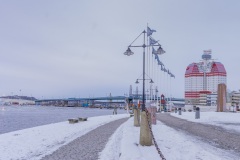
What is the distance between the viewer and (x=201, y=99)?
192 metres

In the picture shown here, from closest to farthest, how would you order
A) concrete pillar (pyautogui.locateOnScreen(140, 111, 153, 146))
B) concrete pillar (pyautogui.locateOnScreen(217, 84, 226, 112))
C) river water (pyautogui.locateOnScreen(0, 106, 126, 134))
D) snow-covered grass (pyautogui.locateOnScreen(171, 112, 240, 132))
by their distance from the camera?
concrete pillar (pyautogui.locateOnScreen(140, 111, 153, 146))
snow-covered grass (pyautogui.locateOnScreen(171, 112, 240, 132))
river water (pyautogui.locateOnScreen(0, 106, 126, 134))
concrete pillar (pyautogui.locateOnScreen(217, 84, 226, 112))

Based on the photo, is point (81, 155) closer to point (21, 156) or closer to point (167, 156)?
point (21, 156)

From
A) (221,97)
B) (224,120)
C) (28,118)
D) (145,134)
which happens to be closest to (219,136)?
(145,134)

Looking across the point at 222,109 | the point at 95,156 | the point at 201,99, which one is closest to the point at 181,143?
the point at 95,156

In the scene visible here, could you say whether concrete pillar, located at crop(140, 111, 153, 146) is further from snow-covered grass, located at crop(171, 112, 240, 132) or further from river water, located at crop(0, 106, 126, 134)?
river water, located at crop(0, 106, 126, 134)

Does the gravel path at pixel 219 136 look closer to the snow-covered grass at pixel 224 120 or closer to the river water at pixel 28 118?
the snow-covered grass at pixel 224 120

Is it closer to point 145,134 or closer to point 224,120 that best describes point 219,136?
point 145,134

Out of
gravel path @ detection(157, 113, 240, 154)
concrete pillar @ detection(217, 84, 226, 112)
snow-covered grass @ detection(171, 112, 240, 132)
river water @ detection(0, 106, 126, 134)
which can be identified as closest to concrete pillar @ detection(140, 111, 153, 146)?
gravel path @ detection(157, 113, 240, 154)

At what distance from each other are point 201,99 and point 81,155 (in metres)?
190

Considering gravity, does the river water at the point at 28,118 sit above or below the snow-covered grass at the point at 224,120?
below

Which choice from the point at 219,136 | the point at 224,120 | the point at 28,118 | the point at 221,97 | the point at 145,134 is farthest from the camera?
the point at 28,118

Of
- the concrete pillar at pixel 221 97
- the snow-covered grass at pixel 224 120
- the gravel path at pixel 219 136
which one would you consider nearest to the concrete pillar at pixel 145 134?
the gravel path at pixel 219 136

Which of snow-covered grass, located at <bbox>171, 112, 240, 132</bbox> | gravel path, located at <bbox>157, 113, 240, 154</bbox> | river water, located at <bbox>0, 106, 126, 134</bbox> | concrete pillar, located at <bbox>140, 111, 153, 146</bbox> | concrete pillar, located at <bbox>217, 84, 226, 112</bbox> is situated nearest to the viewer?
concrete pillar, located at <bbox>140, 111, 153, 146</bbox>

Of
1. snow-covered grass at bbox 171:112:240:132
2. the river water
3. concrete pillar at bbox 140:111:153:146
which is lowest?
the river water
